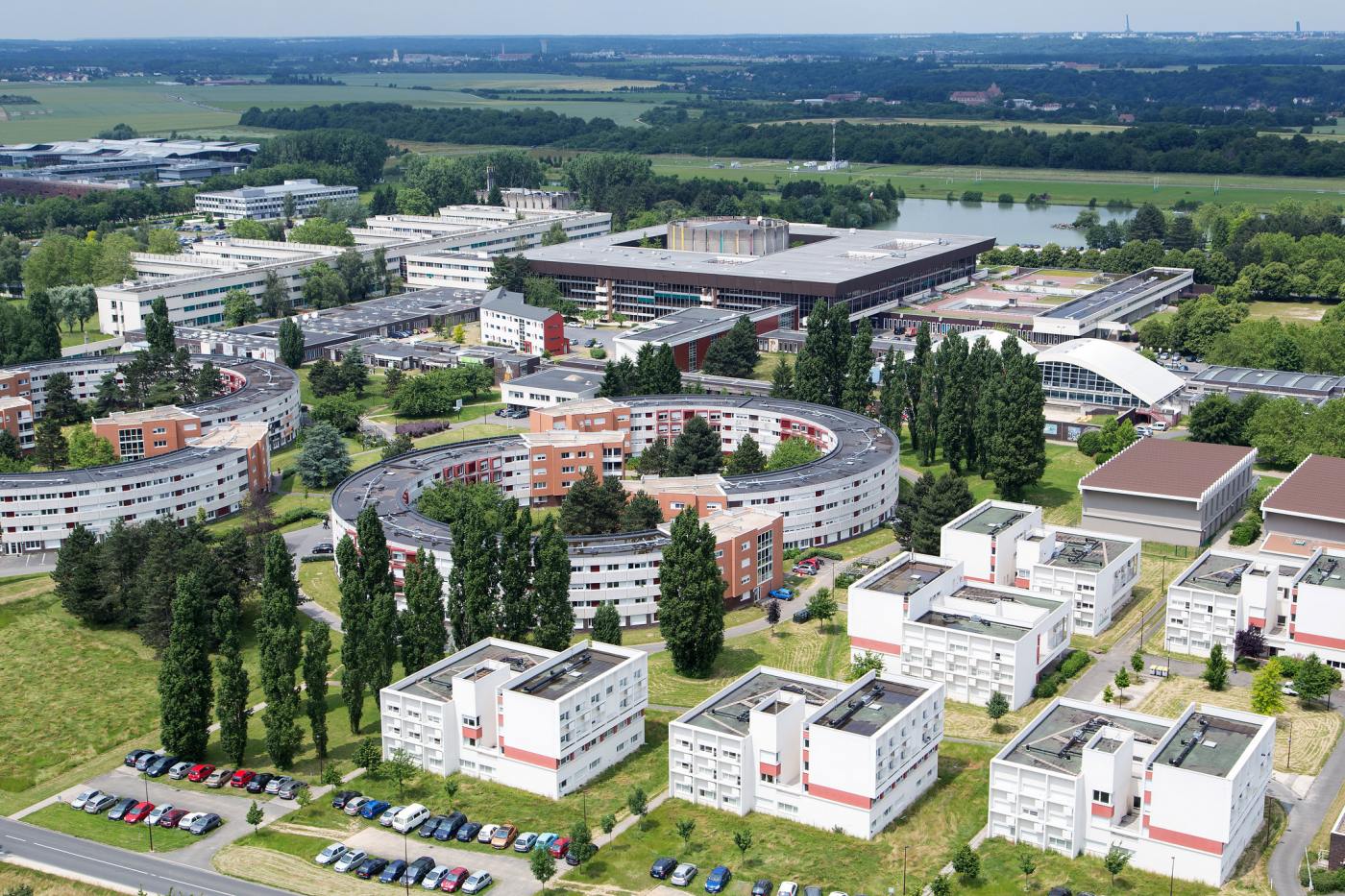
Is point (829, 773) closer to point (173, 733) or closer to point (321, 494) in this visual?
point (173, 733)

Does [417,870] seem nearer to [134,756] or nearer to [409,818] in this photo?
[409,818]

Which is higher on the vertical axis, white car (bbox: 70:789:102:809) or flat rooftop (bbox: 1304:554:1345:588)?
flat rooftop (bbox: 1304:554:1345:588)

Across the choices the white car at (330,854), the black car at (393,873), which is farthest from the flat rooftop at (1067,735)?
the white car at (330,854)

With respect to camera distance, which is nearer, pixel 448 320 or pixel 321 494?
pixel 321 494

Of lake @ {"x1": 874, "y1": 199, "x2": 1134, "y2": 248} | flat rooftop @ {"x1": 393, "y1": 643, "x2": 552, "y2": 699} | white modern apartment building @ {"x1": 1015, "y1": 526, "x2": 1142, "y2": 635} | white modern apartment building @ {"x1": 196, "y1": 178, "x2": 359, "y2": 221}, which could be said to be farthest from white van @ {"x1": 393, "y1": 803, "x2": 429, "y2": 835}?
white modern apartment building @ {"x1": 196, "y1": 178, "x2": 359, "y2": 221}

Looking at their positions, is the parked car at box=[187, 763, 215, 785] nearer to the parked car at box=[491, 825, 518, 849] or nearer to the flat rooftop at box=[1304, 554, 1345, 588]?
Answer: the parked car at box=[491, 825, 518, 849]

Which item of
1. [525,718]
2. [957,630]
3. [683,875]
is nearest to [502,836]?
[525,718]

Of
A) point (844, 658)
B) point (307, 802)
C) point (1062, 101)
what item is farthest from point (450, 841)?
point (1062, 101)
